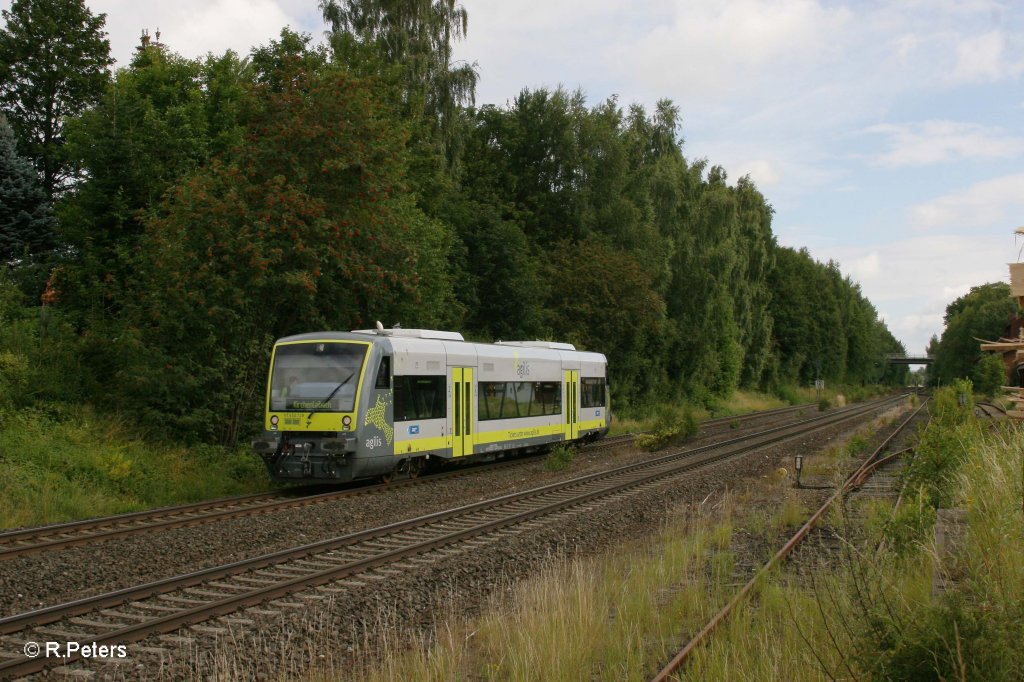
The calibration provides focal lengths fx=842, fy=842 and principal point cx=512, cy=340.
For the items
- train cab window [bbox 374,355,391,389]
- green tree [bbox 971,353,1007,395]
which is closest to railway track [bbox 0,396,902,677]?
train cab window [bbox 374,355,391,389]

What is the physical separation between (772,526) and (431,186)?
23254 mm

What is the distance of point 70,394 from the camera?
17.1 metres

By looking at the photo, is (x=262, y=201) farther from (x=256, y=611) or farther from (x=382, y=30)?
(x=382, y=30)

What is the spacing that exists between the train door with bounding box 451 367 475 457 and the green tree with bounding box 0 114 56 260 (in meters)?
13.1

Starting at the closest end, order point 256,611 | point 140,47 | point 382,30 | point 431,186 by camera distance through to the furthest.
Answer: point 256,611 → point 140,47 → point 431,186 → point 382,30

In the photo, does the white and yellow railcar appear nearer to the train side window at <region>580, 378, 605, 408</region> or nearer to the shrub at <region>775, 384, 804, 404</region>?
the train side window at <region>580, 378, 605, 408</region>

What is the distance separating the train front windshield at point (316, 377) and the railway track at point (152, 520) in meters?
1.66

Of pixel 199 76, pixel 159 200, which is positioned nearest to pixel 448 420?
pixel 159 200

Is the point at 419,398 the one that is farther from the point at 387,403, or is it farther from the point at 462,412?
the point at 462,412

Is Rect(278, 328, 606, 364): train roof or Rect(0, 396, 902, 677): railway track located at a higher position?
Rect(278, 328, 606, 364): train roof

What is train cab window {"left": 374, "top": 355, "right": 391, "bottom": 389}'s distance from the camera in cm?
1582

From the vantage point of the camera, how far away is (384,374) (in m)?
16.0

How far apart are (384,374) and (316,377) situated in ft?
4.14

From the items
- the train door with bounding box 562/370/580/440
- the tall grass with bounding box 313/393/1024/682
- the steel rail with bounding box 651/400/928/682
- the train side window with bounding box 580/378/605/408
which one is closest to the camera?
the tall grass with bounding box 313/393/1024/682
